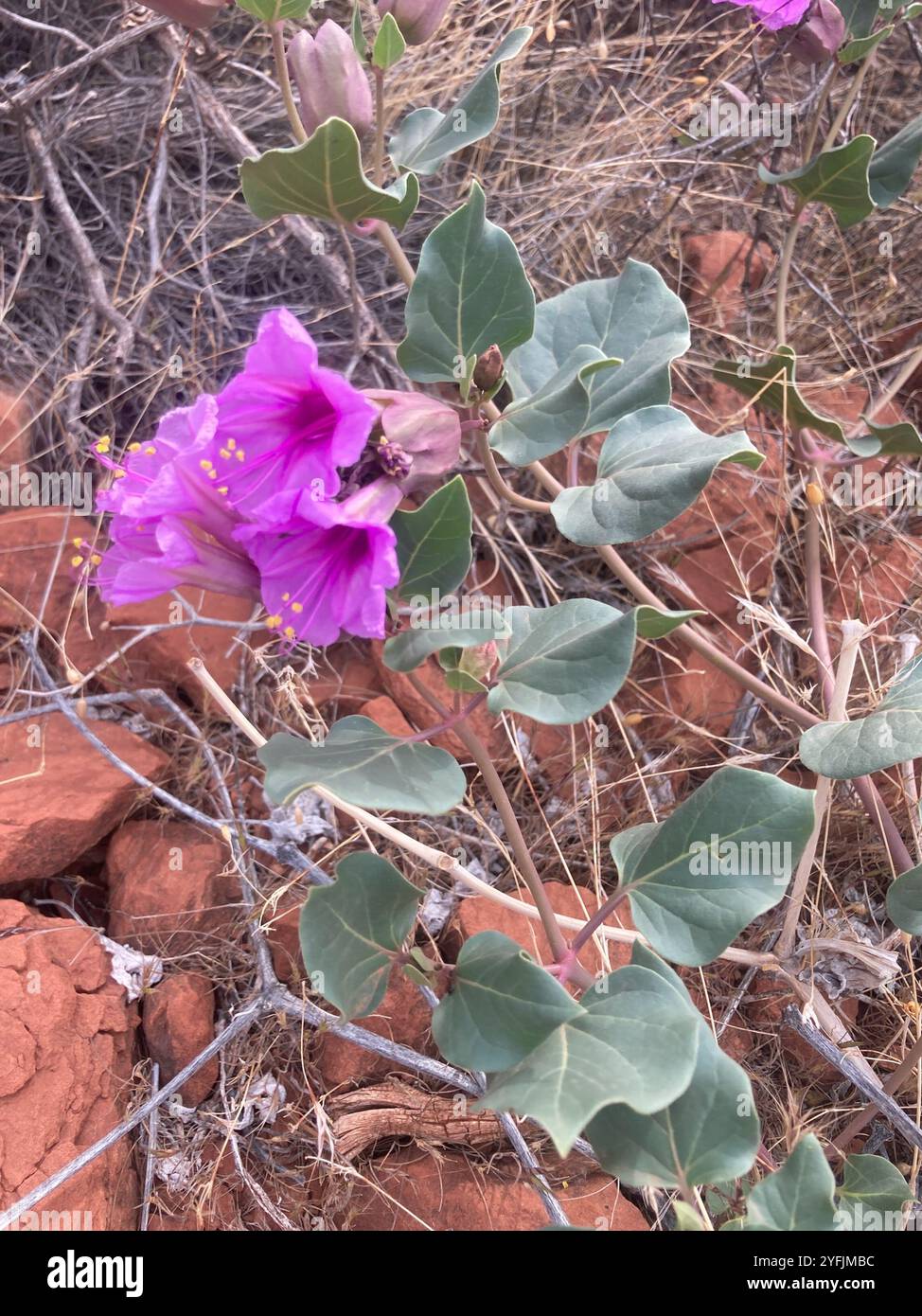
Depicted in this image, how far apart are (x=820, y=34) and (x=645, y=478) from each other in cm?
87

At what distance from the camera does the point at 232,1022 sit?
1.55 m

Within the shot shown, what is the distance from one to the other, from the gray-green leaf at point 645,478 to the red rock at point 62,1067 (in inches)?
40.1

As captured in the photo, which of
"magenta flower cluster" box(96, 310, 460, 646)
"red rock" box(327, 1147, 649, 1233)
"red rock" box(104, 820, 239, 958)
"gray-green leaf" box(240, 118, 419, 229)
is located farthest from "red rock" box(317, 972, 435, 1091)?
"gray-green leaf" box(240, 118, 419, 229)

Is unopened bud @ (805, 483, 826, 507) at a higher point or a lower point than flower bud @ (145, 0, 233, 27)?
lower

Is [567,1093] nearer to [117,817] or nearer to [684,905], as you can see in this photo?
[684,905]

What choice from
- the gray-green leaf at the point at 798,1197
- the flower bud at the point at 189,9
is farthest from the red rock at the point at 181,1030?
the flower bud at the point at 189,9

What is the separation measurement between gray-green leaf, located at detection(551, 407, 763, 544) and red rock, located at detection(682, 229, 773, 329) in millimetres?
1023

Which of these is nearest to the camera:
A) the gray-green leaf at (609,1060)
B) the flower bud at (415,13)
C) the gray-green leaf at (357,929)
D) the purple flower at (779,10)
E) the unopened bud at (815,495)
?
the gray-green leaf at (609,1060)

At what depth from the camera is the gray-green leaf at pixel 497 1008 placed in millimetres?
1118

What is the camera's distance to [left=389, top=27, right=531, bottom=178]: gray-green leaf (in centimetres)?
144

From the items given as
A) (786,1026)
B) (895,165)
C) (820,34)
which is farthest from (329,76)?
(786,1026)

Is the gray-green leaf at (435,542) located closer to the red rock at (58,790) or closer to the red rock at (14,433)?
the red rock at (58,790)

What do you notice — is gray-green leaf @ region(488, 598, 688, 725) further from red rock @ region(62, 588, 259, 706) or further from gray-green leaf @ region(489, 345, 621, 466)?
red rock @ region(62, 588, 259, 706)
